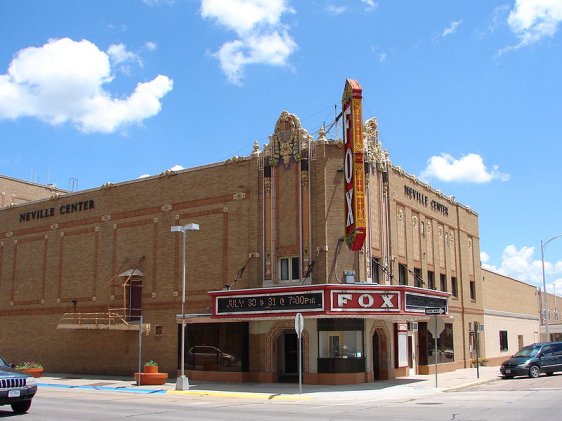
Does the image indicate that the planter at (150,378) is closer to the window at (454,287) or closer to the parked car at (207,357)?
the parked car at (207,357)

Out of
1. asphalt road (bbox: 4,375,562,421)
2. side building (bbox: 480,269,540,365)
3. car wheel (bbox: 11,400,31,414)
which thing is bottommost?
asphalt road (bbox: 4,375,562,421)

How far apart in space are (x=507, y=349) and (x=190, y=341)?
2920 cm

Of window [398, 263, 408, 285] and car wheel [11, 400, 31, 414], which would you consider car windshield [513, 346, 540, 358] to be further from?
car wheel [11, 400, 31, 414]

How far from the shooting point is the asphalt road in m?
17.5

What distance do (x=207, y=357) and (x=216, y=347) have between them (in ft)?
2.52

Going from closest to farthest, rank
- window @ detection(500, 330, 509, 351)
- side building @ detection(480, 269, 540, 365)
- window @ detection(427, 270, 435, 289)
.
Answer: window @ detection(427, 270, 435, 289) < side building @ detection(480, 269, 540, 365) < window @ detection(500, 330, 509, 351)

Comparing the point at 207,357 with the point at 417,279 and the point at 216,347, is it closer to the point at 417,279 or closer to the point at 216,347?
the point at 216,347

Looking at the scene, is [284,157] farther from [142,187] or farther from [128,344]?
[128,344]

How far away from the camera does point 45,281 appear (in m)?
41.4

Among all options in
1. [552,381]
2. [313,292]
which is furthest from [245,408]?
[552,381]

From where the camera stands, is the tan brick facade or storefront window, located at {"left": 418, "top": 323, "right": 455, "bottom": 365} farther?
storefront window, located at {"left": 418, "top": 323, "right": 455, "bottom": 365}

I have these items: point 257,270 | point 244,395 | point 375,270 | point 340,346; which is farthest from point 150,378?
point 375,270

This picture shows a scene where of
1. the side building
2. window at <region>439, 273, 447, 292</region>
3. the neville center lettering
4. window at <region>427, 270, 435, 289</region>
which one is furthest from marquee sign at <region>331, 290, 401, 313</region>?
the neville center lettering

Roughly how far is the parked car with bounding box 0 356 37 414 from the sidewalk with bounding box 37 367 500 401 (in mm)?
9717
